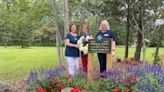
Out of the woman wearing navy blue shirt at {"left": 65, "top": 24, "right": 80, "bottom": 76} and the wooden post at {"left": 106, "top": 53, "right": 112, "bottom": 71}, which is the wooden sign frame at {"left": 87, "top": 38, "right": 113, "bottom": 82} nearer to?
the wooden post at {"left": 106, "top": 53, "right": 112, "bottom": 71}

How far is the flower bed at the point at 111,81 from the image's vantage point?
5145mm

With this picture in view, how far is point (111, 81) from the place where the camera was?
5.73m

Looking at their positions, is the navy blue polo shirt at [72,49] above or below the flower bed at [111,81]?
above

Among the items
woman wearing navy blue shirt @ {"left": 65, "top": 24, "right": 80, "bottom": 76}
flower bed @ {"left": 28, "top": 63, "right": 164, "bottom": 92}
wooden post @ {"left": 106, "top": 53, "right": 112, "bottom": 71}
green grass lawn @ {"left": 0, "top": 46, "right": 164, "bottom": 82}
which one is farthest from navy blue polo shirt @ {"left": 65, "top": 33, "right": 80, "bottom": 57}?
green grass lawn @ {"left": 0, "top": 46, "right": 164, "bottom": 82}

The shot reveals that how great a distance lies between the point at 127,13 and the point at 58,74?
9.10m

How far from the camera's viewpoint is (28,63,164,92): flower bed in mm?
5145

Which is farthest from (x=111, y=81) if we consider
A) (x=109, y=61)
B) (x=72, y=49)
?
(x=72, y=49)

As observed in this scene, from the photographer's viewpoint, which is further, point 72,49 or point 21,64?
point 21,64

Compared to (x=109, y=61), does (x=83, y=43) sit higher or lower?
higher

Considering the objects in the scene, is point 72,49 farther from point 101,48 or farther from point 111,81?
point 111,81

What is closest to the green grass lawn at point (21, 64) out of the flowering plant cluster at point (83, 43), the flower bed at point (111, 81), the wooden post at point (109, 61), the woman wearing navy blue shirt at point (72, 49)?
the woman wearing navy blue shirt at point (72, 49)

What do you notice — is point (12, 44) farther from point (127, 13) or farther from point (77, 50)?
point (77, 50)

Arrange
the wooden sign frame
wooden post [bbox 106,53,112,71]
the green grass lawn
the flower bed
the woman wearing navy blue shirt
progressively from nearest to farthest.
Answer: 1. the flower bed
2. the wooden sign frame
3. wooden post [bbox 106,53,112,71]
4. the woman wearing navy blue shirt
5. the green grass lawn

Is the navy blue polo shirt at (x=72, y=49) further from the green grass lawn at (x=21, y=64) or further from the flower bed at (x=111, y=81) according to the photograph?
the green grass lawn at (x=21, y=64)
